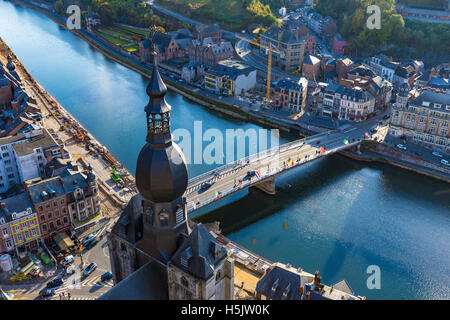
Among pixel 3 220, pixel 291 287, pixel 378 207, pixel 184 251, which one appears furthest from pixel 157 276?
pixel 378 207

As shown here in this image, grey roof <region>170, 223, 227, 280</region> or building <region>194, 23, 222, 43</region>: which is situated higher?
grey roof <region>170, 223, 227, 280</region>

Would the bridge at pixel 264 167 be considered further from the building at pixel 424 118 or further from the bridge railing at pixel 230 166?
the building at pixel 424 118

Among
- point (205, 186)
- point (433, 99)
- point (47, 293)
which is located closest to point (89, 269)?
point (47, 293)

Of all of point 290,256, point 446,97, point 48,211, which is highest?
point 446,97

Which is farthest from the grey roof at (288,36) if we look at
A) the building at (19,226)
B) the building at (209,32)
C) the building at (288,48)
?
the building at (19,226)

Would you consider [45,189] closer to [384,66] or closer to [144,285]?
[144,285]

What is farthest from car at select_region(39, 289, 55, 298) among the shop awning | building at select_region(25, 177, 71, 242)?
building at select_region(25, 177, 71, 242)

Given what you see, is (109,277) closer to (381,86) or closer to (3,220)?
(3,220)

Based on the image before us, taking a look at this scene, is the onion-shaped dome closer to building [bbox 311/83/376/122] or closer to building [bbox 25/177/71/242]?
building [bbox 25/177/71/242]
